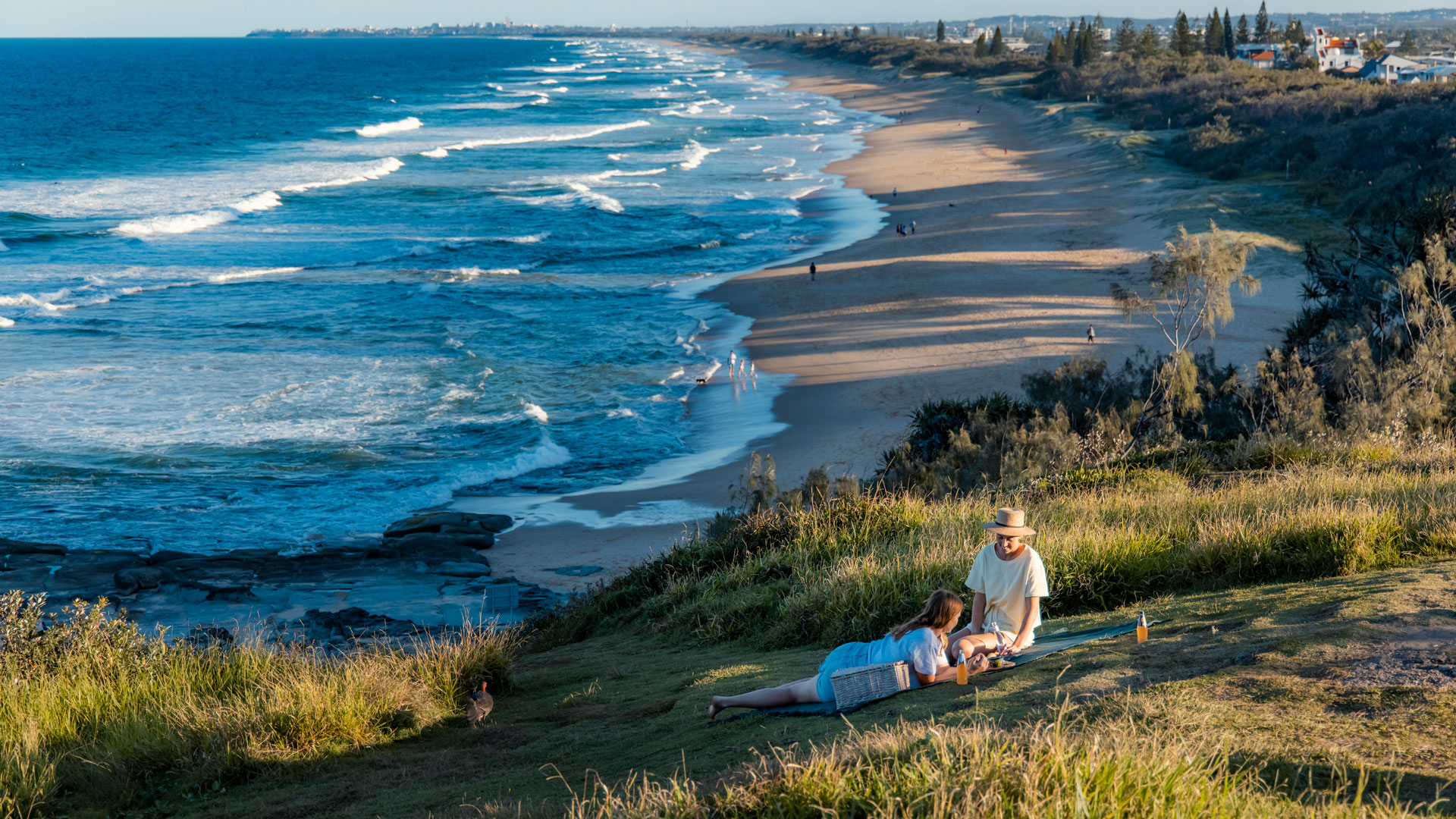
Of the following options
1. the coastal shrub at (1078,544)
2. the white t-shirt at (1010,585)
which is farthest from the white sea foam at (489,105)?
the white t-shirt at (1010,585)

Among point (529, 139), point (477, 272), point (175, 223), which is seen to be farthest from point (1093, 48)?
point (175, 223)

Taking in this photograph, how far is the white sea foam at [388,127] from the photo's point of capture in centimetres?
7561

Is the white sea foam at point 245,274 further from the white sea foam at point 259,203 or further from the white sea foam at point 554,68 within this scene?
the white sea foam at point 554,68

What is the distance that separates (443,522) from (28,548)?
5.88m

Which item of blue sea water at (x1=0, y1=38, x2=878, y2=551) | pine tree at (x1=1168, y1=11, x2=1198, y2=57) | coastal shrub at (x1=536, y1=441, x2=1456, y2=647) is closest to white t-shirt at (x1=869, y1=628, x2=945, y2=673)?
coastal shrub at (x1=536, y1=441, x2=1456, y2=647)

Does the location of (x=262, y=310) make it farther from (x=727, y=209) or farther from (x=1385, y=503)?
(x=1385, y=503)

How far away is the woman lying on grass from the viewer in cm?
570

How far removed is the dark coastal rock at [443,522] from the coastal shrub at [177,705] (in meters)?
8.40

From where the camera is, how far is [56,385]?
24.1 meters

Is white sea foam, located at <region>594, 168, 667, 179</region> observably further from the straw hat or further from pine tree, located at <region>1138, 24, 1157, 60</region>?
pine tree, located at <region>1138, 24, 1157, 60</region>

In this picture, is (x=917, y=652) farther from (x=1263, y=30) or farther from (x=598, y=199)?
(x=1263, y=30)

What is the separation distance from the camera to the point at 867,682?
221 inches

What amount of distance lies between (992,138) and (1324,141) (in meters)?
24.0

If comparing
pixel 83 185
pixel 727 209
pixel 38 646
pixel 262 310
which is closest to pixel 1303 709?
pixel 38 646
